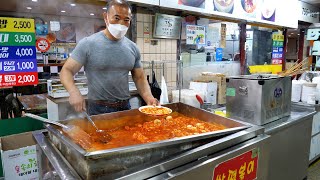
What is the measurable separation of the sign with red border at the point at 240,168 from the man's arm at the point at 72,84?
104 cm

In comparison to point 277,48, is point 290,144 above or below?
below

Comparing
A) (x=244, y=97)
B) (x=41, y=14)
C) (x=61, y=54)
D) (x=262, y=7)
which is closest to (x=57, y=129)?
(x=244, y=97)

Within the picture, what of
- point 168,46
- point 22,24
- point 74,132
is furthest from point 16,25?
point 168,46

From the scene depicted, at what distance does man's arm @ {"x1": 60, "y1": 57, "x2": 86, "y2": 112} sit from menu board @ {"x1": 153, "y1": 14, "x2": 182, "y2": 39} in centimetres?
158

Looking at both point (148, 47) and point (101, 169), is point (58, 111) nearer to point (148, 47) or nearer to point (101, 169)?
point (148, 47)

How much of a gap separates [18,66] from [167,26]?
196 cm

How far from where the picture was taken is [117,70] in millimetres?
2193

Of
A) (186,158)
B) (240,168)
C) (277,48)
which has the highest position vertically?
(277,48)

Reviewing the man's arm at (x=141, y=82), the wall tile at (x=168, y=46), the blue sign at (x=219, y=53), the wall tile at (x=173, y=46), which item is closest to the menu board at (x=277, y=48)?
the blue sign at (x=219, y=53)

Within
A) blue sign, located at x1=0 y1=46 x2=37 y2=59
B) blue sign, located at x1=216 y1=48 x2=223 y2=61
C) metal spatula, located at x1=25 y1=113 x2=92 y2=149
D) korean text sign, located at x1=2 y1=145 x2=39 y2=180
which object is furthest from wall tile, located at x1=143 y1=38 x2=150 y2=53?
metal spatula, located at x1=25 y1=113 x2=92 y2=149

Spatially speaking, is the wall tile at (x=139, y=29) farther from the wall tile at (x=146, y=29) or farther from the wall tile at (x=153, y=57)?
the wall tile at (x=153, y=57)

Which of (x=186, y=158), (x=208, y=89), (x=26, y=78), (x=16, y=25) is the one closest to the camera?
(x=186, y=158)

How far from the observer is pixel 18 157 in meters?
2.49

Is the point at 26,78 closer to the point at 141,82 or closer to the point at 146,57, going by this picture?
the point at 141,82
